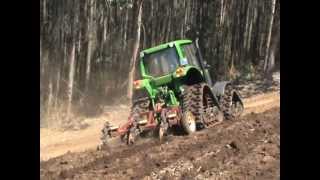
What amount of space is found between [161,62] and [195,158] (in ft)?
6.26

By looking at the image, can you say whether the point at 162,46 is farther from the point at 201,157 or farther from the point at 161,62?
the point at 201,157

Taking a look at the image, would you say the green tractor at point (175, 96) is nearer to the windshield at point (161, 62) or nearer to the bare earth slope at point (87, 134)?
the windshield at point (161, 62)

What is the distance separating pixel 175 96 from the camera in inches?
430

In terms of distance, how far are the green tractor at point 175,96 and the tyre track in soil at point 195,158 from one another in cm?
25

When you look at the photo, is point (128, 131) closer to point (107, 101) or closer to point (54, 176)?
point (107, 101)

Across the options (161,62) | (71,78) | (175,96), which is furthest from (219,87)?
(71,78)

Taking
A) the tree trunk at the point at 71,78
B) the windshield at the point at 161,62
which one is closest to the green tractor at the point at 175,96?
the windshield at the point at 161,62

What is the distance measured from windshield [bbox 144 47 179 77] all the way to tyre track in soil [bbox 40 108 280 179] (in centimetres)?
123

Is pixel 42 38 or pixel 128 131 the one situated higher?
pixel 42 38

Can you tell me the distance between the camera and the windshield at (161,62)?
36.3 feet

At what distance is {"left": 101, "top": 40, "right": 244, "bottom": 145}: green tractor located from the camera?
1073 cm
